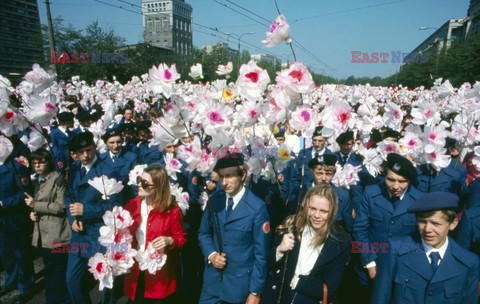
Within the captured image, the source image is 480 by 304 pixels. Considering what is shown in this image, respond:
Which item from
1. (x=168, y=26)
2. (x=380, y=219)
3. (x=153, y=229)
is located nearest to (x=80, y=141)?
(x=153, y=229)

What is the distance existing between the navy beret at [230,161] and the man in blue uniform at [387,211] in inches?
60.8

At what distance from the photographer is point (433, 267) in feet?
7.02

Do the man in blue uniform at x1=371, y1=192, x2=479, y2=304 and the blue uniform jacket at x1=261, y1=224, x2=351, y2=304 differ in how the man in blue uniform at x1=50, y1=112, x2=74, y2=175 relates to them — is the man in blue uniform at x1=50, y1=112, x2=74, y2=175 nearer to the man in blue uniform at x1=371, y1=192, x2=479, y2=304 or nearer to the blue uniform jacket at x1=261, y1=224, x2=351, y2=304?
the blue uniform jacket at x1=261, y1=224, x2=351, y2=304

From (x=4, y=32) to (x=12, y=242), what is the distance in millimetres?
49861

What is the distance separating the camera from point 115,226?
7.94 ft

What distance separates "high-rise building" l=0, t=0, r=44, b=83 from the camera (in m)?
38.0

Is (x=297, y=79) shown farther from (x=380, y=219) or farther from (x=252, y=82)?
(x=380, y=219)

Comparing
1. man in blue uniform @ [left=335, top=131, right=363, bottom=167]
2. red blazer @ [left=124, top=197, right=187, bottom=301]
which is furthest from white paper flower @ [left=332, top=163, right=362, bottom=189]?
red blazer @ [left=124, top=197, right=187, bottom=301]

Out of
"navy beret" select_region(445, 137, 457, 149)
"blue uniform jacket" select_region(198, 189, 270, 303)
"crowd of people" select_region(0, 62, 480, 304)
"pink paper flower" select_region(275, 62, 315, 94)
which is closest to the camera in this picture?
"pink paper flower" select_region(275, 62, 315, 94)

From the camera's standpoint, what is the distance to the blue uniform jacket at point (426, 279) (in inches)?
81.7

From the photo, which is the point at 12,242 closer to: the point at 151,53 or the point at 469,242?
the point at 469,242

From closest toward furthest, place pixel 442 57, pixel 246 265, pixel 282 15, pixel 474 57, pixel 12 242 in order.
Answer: pixel 282 15, pixel 246 265, pixel 12 242, pixel 474 57, pixel 442 57

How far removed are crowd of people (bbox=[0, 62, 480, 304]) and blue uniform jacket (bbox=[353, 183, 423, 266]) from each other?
0.04 feet

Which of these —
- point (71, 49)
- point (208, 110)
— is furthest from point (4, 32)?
point (208, 110)
